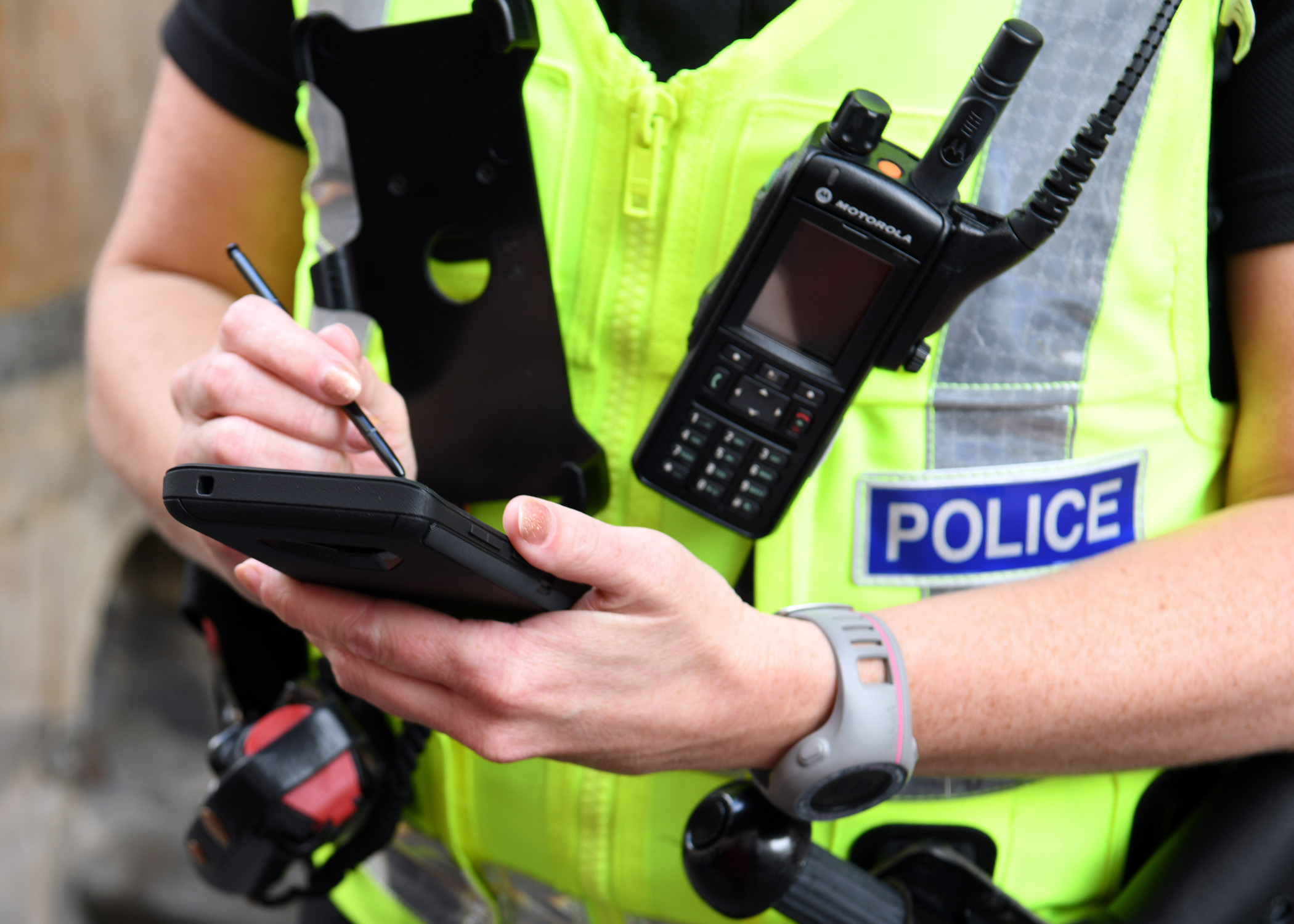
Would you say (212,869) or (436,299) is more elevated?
(436,299)

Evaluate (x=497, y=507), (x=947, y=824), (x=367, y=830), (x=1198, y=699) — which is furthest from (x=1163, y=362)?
(x=367, y=830)

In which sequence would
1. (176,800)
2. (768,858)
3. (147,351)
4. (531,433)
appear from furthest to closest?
(176,800) → (147,351) → (531,433) → (768,858)

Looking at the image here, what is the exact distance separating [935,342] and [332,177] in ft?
1.61

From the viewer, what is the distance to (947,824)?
78 cm

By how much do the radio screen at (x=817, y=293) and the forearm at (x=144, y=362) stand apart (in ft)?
1.55

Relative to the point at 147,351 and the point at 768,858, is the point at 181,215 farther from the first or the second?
the point at 768,858

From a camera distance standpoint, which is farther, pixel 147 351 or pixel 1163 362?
pixel 147 351

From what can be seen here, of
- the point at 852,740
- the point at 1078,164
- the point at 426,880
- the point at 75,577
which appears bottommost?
the point at 75,577

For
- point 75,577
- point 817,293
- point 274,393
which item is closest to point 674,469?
point 817,293

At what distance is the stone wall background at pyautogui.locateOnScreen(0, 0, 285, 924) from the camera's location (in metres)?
1.90

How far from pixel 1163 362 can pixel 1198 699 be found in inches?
9.4

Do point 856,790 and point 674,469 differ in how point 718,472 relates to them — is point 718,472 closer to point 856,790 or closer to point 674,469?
point 674,469

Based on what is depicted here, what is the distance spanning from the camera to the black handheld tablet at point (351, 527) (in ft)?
1.53

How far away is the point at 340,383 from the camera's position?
62 centimetres
